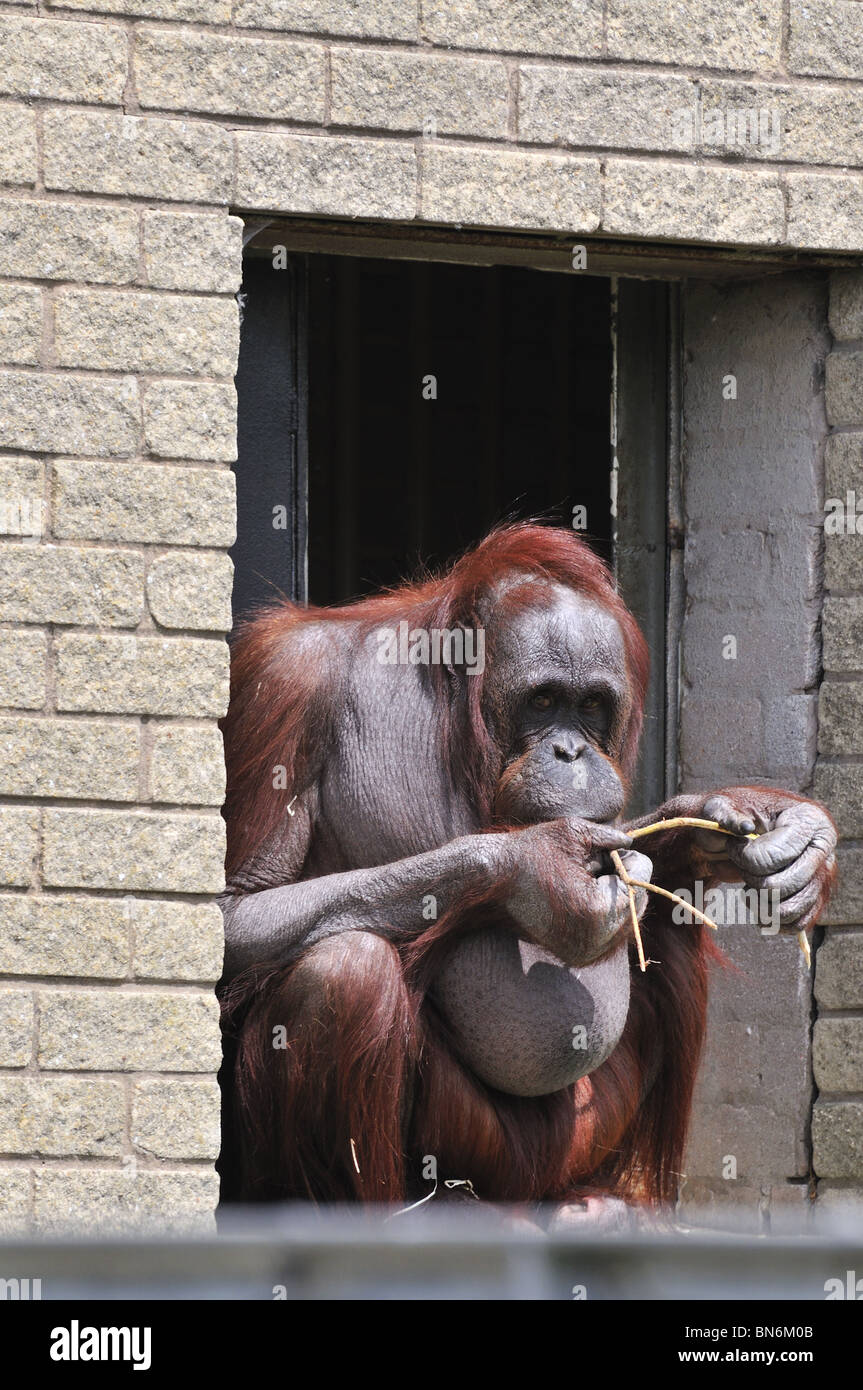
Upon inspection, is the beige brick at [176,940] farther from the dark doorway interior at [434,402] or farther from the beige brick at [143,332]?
the dark doorway interior at [434,402]

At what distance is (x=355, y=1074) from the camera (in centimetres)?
386

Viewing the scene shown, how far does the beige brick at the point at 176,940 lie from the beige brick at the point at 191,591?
554 mm

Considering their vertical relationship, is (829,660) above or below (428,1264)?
above

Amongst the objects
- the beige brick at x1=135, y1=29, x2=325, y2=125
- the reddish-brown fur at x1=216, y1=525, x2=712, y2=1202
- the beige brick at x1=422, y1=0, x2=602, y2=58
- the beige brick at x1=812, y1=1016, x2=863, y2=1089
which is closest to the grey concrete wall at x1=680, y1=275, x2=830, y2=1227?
the beige brick at x1=812, y1=1016, x2=863, y2=1089

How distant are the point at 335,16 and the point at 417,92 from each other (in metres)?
0.23

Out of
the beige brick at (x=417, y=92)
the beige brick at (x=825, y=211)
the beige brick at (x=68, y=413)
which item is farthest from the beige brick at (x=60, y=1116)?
the beige brick at (x=825, y=211)

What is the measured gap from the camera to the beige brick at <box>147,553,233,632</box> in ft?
12.8

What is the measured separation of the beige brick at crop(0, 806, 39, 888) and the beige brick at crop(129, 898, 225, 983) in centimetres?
21

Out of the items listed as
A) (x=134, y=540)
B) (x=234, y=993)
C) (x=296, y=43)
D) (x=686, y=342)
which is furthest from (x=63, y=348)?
(x=686, y=342)

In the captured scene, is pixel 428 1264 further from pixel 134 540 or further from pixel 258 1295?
pixel 134 540

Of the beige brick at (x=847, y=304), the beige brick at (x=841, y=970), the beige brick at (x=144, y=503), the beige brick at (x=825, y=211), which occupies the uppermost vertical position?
the beige brick at (x=825, y=211)

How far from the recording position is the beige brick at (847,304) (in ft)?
15.1

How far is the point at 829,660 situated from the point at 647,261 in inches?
39.9
